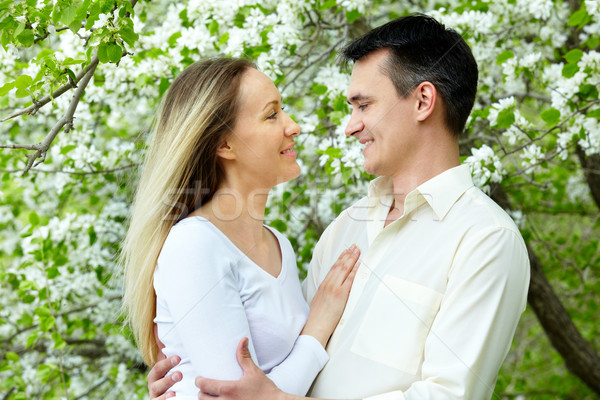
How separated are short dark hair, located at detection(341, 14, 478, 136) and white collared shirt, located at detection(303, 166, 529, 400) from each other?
0.33 m

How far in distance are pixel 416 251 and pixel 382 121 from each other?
57 centimetres

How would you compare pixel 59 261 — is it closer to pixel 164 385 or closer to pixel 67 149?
pixel 67 149

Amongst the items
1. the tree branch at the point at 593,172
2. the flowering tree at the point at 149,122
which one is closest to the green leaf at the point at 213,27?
the flowering tree at the point at 149,122

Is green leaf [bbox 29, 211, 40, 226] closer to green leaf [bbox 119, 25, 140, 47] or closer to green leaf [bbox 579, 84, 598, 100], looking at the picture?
green leaf [bbox 119, 25, 140, 47]

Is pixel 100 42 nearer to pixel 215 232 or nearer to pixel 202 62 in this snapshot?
pixel 202 62

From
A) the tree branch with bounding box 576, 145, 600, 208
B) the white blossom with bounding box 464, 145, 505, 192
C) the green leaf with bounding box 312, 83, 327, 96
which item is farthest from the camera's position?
the tree branch with bounding box 576, 145, 600, 208

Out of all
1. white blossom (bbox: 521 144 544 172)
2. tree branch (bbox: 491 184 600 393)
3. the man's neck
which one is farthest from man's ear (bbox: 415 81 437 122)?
tree branch (bbox: 491 184 600 393)

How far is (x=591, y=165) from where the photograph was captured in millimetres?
4426

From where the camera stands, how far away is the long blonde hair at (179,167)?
2.17m

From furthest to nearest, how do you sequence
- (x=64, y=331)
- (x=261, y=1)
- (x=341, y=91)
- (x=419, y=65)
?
(x=64, y=331) < (x=261, y=1) < (x=341, y=91) < (x=419, y=65)

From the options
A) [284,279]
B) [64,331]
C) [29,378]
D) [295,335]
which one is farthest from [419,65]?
[29,378]

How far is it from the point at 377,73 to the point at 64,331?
287 cm

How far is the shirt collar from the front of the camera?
211 cm

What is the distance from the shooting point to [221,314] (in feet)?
6.20
